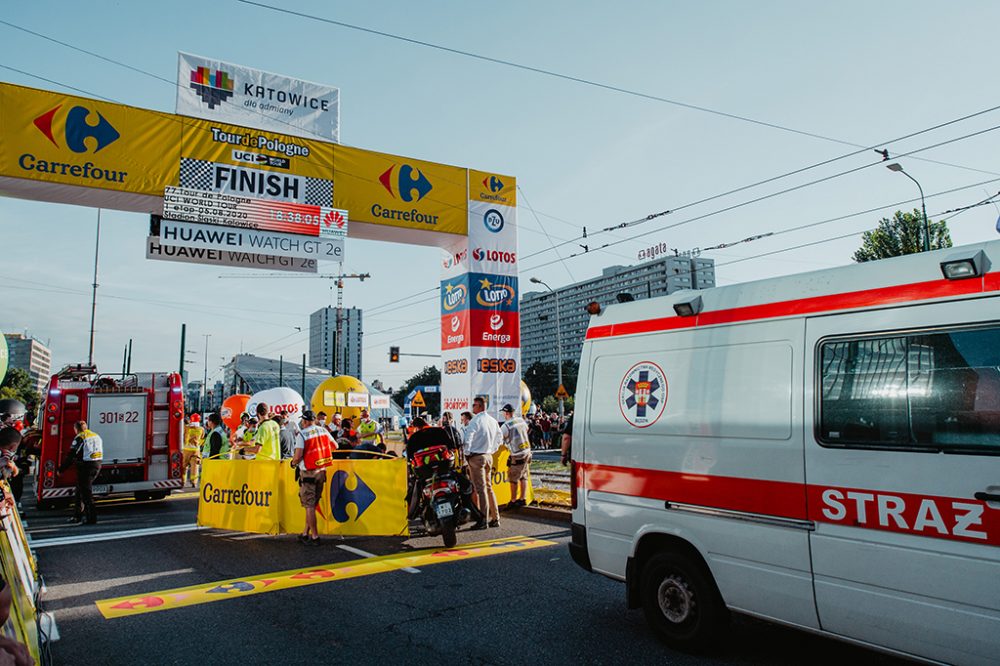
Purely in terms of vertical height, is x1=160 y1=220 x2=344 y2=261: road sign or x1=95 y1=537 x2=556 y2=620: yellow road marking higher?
x1=160 y1=220 x2=344 y2=261: road sign

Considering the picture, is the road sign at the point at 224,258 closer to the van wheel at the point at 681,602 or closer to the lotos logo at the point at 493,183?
the lotos logo at the point at 493,183

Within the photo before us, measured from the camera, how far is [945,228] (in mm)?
41188

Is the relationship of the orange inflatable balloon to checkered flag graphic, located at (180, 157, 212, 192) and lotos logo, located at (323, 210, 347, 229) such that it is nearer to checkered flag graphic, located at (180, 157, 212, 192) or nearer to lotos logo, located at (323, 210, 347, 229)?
lotos logo, located at (323, 210, 347, 229)

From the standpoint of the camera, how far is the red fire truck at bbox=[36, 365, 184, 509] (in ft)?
40.1

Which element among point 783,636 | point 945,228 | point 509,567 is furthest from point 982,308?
point 945,228

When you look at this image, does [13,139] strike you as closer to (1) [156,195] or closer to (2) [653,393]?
(1) [156,195]

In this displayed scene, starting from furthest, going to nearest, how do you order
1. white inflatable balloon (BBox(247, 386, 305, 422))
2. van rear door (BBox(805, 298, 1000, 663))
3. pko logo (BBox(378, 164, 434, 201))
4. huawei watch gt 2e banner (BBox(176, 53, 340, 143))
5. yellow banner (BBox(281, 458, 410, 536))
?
white inflatable balloon (BBox(247, 386, 305, 422))
pko logo (BBox(378, 164, 434, 201))
huawei watch gt 2e banner (BBox(176, 53, 340, 143))
yellow banner (BBox(281, 458, 410, 536))
van rear door (BBox(805, 298, 1000, 663))

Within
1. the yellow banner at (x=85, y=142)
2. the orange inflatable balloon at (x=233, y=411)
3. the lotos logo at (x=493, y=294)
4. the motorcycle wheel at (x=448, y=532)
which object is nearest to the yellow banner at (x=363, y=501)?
the motorcycle wheel at (x=448, y=532)

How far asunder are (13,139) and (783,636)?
14.0 meters

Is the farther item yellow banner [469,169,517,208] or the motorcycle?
yellow banner [469,169,517,208]

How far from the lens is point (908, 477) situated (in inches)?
130

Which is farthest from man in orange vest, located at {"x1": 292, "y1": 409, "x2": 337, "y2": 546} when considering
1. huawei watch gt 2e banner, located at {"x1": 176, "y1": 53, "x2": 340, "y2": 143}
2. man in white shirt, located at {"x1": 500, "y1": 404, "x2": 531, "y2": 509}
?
huawei watch gt 2e banner, located at {"x1": 176, "y1": 53, "x2": 340, "y2": 143}

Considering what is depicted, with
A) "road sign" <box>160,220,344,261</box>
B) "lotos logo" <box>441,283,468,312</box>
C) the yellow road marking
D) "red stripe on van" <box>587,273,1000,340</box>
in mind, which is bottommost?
the yellow road marking

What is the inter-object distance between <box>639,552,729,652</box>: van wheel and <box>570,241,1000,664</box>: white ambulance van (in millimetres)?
14
